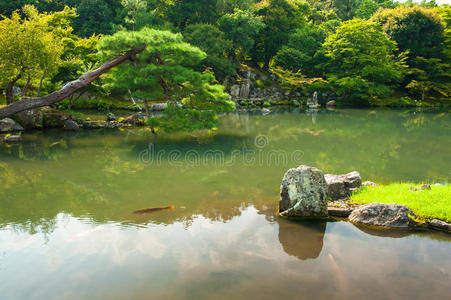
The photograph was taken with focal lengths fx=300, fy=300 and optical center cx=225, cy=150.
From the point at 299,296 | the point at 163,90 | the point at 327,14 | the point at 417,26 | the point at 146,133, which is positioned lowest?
the point at 299,296

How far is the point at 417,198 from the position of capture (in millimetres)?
4793

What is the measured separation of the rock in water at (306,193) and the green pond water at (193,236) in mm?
219

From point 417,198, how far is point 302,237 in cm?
215

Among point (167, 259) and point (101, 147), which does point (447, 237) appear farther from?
point (101, 147)

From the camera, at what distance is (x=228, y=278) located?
325 cm

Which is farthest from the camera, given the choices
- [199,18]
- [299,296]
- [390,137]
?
[199,18]

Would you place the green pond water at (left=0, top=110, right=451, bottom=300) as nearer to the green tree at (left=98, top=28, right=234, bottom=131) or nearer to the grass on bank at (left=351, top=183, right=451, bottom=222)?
the grass on bank at (left=351, top=183, right=451, bottom=222)

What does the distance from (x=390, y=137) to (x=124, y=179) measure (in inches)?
415

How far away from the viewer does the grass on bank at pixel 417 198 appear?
14.6 ft

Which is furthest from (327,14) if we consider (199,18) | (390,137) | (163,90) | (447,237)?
(447,237)

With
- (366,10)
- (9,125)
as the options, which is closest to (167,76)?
(9,125)

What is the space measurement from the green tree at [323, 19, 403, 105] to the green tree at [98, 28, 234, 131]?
17581 millimetres

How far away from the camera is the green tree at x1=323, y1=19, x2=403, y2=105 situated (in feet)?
80.8

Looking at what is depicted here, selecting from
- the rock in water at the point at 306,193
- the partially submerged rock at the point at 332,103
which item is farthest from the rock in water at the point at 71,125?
the partially submerged rock at the point at 332,103
